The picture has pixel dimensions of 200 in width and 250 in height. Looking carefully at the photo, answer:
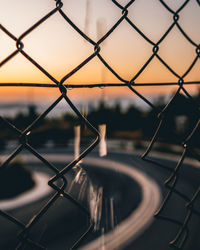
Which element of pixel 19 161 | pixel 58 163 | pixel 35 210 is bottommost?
pixel 35 210

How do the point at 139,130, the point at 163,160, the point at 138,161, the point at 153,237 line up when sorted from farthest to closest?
1. the point at 139,130
2. the point at 138,161
3. the point at 163,160
4. the point at 153,237

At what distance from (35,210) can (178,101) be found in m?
8.78

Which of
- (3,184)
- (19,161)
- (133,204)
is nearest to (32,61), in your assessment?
(133,204)

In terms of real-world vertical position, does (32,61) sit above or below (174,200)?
below

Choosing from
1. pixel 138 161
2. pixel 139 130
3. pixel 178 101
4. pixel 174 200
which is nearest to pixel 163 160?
pixel 138 161

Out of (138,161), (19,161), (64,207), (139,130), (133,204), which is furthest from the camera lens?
(139,130)

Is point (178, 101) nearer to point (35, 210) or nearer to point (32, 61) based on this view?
point (32, 61)

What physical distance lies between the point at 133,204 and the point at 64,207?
103 inches

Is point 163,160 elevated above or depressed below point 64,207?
above

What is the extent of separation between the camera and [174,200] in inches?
376

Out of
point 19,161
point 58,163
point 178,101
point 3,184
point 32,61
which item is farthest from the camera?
point 58,163

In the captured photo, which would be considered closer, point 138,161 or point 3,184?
point 3,184

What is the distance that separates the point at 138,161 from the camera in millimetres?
19391

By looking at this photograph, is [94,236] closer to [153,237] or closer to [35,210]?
[153,237]
